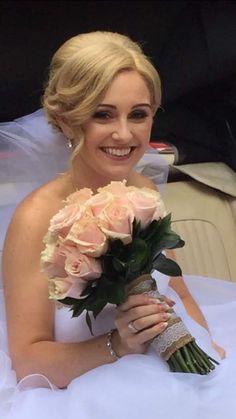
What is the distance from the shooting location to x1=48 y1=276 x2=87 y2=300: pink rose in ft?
3.43

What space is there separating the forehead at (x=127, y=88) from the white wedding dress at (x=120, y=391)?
356mm

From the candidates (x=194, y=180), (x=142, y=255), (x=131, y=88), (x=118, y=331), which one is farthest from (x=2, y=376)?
(x=194, y=180)

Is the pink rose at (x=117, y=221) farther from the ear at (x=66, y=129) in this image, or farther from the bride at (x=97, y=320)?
the ear at (x=66, y=129)

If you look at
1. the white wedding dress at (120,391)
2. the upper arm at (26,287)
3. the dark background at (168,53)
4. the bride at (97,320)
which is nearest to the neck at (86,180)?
the bride at (97,320)

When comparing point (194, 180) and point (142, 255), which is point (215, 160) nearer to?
point (194, 180)

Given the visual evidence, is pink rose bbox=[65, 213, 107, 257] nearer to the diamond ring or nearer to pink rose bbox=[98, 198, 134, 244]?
pink rose bbox=[98, 198, 134, 244]

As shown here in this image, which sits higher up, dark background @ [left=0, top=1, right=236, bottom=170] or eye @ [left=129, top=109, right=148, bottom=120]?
eye @ [left=129, top=109, right=148, bottom=120]

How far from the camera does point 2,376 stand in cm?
128

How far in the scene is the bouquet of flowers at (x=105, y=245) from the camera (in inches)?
40.3

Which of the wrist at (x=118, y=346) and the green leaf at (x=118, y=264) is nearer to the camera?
the green leaf at (x=118, y=264)

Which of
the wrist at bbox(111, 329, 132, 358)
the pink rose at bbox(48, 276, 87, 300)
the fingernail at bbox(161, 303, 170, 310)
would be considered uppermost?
the pink rose at bbox(48, 276, 87, 300)

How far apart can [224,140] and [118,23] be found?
443mm

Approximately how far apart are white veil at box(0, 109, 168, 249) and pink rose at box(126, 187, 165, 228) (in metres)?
0.58

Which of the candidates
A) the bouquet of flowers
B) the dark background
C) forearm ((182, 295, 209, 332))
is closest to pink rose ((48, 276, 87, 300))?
the bouquet of flowers
